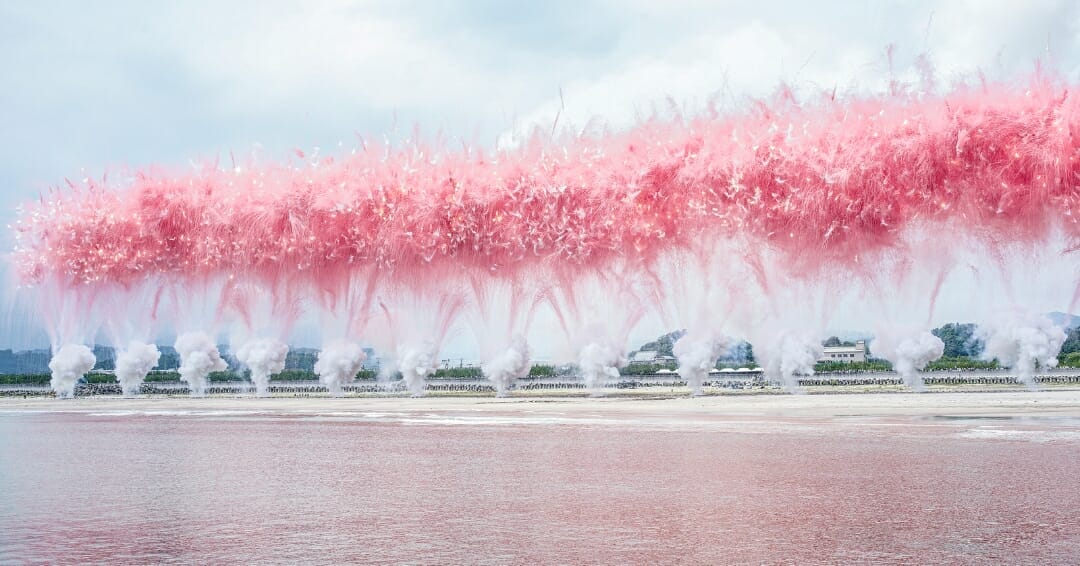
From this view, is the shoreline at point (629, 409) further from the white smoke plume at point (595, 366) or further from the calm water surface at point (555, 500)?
the white smoke plume at point (595, 366)

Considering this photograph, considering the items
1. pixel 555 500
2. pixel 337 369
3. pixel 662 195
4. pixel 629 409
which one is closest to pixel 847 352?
pixel 337 369

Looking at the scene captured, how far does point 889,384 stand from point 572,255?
4261 centimetres

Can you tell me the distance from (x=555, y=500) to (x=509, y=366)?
4157 cm

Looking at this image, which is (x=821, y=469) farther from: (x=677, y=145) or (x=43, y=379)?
(x=43, y=379)

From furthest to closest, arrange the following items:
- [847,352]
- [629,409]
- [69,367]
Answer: [847,352]
[69,367]
[629,409]

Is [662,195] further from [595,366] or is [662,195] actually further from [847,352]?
[847,352]

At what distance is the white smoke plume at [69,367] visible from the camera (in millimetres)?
36406

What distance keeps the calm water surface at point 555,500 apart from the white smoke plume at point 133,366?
31771 millimetres

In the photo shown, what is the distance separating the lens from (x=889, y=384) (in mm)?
50250

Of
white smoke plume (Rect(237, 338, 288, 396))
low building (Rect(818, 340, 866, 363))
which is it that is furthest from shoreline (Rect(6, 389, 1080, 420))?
low building (Rect(818, 340, 866, 363))

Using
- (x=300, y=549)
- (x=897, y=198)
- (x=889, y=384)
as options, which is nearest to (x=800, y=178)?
(x=897, y=198)

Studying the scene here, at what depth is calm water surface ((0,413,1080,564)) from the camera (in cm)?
433

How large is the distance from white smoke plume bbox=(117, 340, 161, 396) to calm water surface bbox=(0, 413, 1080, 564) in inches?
1251

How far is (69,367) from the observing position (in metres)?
36.6
